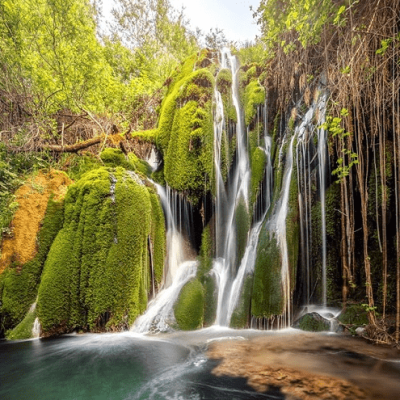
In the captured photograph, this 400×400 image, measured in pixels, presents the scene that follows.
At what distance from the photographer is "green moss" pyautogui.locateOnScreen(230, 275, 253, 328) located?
4672mm

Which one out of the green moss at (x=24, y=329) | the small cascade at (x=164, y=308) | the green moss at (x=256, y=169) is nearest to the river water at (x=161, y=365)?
the green moss at (x=24, y=329)

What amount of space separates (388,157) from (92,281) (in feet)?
17.7

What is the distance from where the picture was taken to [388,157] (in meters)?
4.23

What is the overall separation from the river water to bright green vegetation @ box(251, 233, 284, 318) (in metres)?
0.47

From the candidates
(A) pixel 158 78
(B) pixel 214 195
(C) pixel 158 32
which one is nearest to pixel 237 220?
(B) pixel 214 195

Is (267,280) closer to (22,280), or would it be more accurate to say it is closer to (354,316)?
(354,316)

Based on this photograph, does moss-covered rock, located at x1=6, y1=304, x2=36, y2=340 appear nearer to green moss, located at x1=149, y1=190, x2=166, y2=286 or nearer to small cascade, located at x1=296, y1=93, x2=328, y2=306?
green moss, located at x1=149, y1=190, x2=166, y2=286

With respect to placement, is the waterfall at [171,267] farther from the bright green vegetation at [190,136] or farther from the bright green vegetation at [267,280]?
the bright green vegetation at [267,280]

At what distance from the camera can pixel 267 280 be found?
15.6 ft

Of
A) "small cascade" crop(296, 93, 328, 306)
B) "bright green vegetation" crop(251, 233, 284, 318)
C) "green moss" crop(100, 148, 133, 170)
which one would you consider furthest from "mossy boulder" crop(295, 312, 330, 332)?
"green moss" crop(100, 148, 133, 170)

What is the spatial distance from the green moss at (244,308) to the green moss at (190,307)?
66 centimetres

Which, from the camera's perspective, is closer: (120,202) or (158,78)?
(120,202)

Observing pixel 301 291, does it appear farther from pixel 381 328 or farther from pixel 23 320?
pixel 23 320

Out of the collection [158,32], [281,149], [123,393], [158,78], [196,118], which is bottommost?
[123,393]
